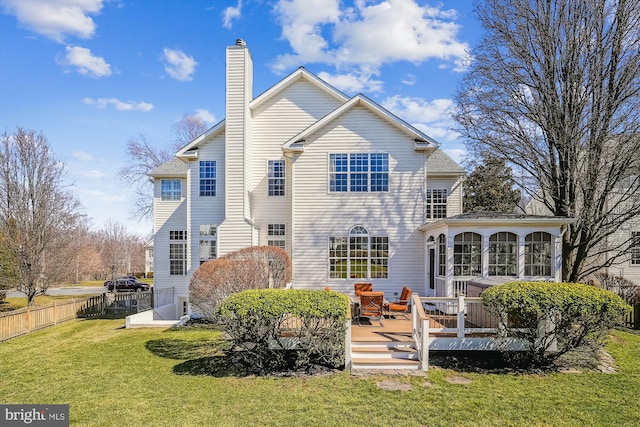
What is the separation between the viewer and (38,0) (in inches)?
416

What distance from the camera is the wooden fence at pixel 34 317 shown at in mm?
12477

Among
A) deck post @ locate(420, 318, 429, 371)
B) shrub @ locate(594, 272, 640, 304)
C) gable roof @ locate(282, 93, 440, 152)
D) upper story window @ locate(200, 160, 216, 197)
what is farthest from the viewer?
upper story window @ locate(200, 160, 216, 197)

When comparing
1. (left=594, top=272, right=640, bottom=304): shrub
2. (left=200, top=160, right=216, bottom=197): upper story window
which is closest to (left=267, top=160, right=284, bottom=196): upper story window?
(left=200, top=160, right=216, bottom=197): upper story window

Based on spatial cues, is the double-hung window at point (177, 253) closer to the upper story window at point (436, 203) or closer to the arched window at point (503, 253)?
the upper story window at point (436, 203)

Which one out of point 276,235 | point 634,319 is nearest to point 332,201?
point 276,235

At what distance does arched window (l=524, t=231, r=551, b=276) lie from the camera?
43.9ft

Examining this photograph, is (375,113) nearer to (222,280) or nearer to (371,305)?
(371,305)

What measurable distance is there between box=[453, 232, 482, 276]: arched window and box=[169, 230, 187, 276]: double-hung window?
12913 millimetres

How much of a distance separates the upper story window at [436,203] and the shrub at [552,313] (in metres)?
10.1

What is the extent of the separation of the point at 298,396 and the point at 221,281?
5.31 m

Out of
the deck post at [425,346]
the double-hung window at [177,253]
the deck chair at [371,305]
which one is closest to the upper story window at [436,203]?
the deck chair at [371,305]

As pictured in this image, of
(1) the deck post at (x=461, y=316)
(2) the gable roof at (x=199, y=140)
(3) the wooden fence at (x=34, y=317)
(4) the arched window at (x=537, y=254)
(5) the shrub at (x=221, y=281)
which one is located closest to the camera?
(1) the deck post at (x=461, y=316)

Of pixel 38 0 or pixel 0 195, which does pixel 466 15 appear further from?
pixel 0 195

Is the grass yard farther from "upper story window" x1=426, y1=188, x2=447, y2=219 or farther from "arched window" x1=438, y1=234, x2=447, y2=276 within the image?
"upper story window" x1=426, y1=188, x2=447, y2=219
